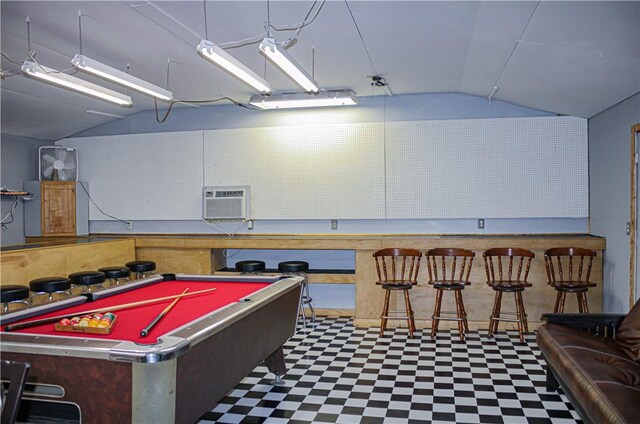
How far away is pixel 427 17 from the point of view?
163 inches

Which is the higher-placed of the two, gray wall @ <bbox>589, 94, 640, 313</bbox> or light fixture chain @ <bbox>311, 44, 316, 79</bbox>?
light fixture chain @ <bbox>311, 44, 316, 79</bbox>

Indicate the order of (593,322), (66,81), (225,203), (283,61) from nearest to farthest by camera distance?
1. (283,61)
2. (593,322)
3. (66,81)
4. (225,203)

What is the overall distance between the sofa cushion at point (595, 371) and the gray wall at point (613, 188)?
1.94 m

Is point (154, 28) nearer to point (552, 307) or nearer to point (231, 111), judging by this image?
point (231, 111)

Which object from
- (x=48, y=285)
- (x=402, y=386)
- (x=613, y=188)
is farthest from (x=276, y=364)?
(x=613, y=188)

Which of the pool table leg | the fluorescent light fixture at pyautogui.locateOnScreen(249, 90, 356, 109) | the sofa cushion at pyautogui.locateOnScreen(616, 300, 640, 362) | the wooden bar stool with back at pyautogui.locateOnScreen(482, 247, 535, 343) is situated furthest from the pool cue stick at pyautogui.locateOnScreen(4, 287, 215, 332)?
the wooden bar stool with back at pyautogui.locateOnScreen(482, 247, 535, 343)

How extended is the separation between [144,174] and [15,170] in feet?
6.08

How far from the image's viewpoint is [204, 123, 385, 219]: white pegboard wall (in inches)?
276

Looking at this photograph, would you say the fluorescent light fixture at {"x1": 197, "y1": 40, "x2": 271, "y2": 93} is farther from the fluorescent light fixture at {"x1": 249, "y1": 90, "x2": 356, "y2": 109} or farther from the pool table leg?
the pool table leg

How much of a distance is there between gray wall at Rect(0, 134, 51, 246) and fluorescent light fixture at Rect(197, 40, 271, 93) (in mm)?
4789

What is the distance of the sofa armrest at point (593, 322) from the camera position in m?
3.91

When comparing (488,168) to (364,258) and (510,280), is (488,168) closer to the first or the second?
(510,280)

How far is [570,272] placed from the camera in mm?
5586

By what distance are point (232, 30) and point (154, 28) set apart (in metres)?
0.66
